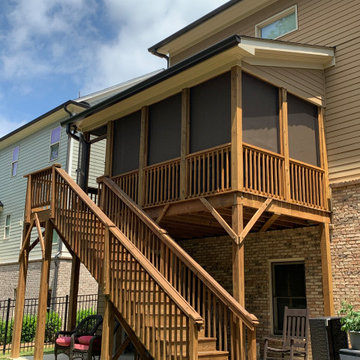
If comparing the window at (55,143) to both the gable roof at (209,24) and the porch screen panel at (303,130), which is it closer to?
the gable roof at (209,24)

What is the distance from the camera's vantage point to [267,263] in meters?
11.2

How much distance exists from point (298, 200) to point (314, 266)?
1.69 metres

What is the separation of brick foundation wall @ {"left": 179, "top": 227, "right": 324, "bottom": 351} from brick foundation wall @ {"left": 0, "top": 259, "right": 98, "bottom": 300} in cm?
806

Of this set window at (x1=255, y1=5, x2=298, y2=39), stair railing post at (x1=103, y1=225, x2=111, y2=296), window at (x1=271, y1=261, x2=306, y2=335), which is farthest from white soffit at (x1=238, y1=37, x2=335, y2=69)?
window at (x1=271, y1=261, x2=306, y2=335)

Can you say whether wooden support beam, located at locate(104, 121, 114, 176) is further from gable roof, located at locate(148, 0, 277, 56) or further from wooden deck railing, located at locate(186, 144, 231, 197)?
gable roof, located at locate(148, 0, 277, 56)

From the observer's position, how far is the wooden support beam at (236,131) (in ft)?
28.4

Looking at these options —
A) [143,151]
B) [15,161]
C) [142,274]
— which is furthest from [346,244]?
[15,161]

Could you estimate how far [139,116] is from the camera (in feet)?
39.0

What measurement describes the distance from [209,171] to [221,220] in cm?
117

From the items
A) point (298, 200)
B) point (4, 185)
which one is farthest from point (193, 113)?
point (4, 185)

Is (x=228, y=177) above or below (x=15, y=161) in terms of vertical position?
below

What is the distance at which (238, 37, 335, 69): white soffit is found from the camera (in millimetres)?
8984

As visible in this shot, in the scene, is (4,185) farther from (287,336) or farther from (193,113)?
(287,336)

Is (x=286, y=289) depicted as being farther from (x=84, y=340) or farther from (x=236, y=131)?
(x=84, y=340)
